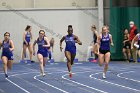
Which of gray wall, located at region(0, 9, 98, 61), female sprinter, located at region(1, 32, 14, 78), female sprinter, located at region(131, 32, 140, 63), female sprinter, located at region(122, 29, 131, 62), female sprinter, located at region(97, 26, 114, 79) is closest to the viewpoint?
female sprinter, located at region(97, 26, 114, 79)

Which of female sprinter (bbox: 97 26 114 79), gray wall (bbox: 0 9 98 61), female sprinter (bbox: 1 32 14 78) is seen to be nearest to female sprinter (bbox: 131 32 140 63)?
gray wall (bbox: 0 9 98 61)

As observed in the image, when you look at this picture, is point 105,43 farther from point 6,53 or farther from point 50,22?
point 50,22

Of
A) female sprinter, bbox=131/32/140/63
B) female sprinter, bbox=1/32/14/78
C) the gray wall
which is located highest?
the gray wall

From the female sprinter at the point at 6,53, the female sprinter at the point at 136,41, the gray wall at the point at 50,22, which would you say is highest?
the gray wall at the point at 50,22

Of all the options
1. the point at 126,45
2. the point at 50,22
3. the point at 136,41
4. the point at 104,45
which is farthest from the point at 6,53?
the point at 50,22

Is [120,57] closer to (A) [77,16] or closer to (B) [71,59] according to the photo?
(A) [77,16]

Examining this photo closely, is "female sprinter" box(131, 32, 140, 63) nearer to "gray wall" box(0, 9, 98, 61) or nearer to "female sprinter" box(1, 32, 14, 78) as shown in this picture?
"gray wall" box(0, 9, 98, 61)

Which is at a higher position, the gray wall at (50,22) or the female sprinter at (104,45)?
the gray wall at (50,22)

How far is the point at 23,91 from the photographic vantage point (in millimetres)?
13586

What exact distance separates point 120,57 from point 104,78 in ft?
40.1

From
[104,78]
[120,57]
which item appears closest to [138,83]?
[104,78]

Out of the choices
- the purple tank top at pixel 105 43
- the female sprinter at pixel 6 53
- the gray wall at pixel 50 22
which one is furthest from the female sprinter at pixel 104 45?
the gray wall at pixel 50 22

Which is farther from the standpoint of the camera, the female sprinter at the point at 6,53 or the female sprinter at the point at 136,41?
the female sprinter at the point at 136,41

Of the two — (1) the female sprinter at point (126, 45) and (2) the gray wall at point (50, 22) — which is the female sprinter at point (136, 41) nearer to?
(1) the female sprinter at point (126, 45)
